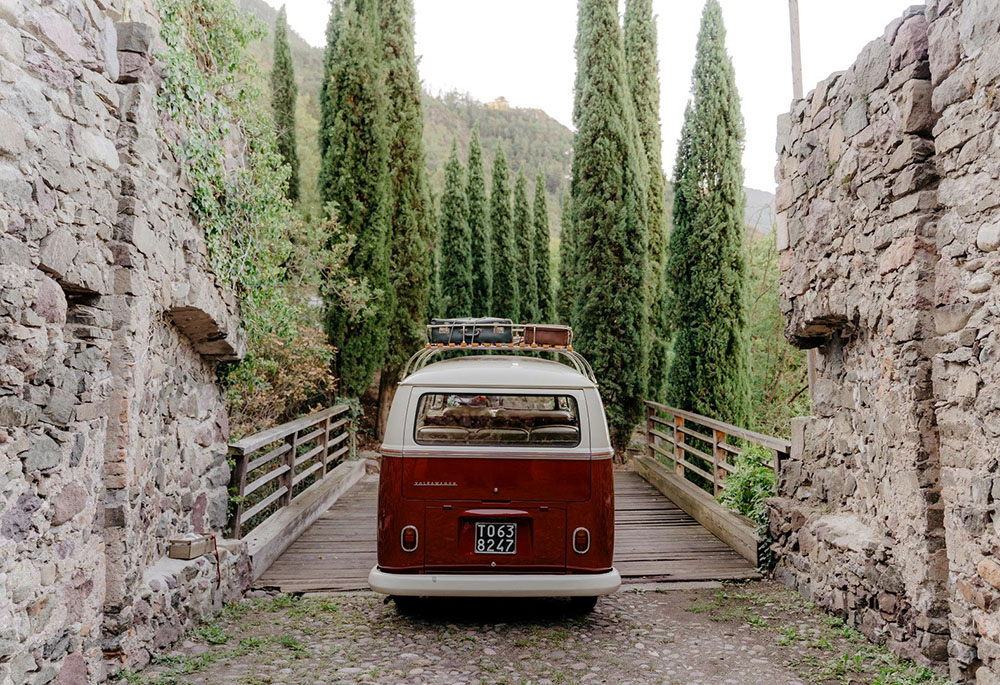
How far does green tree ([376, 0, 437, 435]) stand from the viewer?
44.2 ft

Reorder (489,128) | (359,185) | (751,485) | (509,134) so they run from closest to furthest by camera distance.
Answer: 1. (751,485)
2. (359,185)
3. (509,134)
4. (489,128)

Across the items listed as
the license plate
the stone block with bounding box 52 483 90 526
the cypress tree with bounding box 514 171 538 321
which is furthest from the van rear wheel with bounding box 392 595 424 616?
the cypress tree with bounding box 514 171 538 321

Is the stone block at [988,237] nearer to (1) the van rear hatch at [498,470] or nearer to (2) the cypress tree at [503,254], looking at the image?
(1) the van rear hatch at [498,470]

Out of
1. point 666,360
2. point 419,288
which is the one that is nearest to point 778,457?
point 666,360

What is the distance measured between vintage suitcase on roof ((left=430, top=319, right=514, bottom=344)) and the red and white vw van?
3.39ft

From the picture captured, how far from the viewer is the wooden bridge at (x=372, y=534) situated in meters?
5.97

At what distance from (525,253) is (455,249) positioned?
496 centimetres

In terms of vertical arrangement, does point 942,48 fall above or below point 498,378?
above

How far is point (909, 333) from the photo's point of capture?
3980 millimetres

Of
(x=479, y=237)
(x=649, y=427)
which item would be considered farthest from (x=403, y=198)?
(x=649, y=427)

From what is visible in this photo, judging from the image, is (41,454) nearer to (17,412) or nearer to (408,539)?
(17,412)

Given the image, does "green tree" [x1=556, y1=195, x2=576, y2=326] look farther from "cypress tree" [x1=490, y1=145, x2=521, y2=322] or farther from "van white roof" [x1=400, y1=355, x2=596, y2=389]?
"van white roof" [x1=400, y1=355, x2=596, y2=389]

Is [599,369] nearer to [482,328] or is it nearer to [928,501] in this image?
[482,328]

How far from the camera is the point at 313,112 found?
36.1 metres
